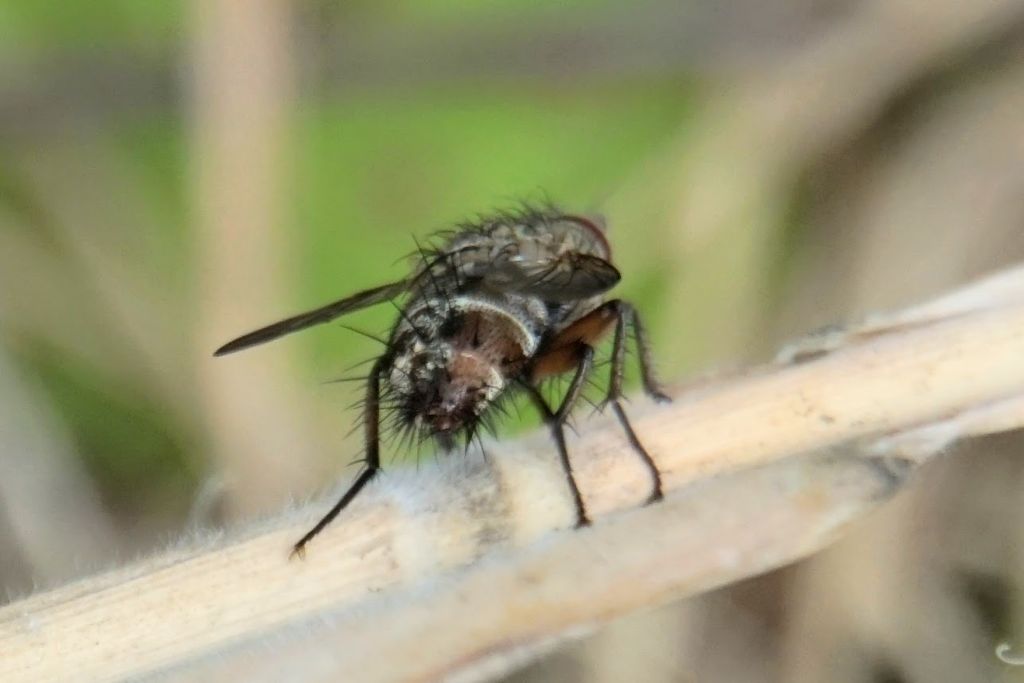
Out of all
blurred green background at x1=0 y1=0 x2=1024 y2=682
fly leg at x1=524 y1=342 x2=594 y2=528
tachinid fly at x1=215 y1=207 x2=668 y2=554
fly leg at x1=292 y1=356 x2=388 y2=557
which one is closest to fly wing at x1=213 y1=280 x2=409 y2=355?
tachinid fly at x1=215 y1=207 x2=668 y2=554

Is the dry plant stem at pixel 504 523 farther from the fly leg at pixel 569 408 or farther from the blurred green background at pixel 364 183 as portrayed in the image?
the blurred green background at pixel 364 183

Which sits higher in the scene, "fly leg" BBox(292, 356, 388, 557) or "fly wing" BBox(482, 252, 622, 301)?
"fly wing" BBox(482, 252, 622, 301)

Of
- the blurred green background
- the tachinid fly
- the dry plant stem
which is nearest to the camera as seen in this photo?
the dry plant stem

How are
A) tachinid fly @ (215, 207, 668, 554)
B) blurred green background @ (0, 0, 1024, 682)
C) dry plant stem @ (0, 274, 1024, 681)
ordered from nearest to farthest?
1. dry plant stem @ (0, 274, 1024, 681)
2. tachinid fly @ (215, 207, 668, 554)
3. blurred green background @ (0, 0, 1024, 682)

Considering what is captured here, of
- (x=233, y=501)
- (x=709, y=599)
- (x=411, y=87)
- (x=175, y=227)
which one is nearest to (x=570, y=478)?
(x=709, y=599)

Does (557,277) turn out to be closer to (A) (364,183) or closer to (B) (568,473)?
(B) (568,473)

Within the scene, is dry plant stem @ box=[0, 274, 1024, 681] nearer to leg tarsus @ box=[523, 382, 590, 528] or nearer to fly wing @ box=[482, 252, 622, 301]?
leg tarsus @ box=[523, 382, 590, 528]

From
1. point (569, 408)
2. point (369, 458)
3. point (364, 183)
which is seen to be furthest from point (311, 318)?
point (364, 183)
